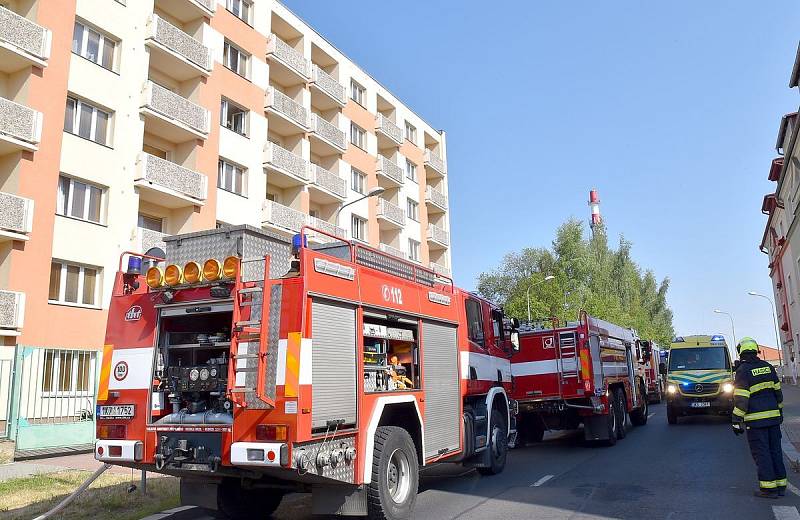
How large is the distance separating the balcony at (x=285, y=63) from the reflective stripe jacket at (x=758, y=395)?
23196 mm

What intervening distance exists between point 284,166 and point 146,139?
584cm

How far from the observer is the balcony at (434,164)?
40.6 metres

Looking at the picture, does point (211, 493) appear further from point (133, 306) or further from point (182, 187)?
point (182, 187)

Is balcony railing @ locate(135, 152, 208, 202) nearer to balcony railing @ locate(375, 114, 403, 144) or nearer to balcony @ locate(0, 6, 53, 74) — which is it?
balcony @ locate(0, 6, 53, 74)

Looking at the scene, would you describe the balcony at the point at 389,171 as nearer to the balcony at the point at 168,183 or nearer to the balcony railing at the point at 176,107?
the balcony railing at the point at 176,107

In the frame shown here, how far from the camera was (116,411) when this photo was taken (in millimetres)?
6301

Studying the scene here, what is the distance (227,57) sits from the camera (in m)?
24.7

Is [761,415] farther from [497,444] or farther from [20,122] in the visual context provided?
[20,122]

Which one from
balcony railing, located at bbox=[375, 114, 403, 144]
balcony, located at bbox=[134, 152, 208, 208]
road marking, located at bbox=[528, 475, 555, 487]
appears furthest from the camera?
balcony railing, located at bbox=[375, 114, 403, 144]

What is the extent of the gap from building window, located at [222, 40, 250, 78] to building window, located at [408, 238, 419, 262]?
14.8 meters

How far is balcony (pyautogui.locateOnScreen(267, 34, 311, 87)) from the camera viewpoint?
26.7m

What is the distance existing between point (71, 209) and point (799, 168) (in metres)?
25.8

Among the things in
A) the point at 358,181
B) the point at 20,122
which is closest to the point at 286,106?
the point at 358,181

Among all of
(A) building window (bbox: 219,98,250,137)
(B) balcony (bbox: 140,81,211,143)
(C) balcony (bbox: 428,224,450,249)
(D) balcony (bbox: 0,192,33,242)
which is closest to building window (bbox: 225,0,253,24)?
(A) building window (bbox: 219,98,250,137)
